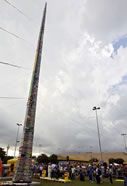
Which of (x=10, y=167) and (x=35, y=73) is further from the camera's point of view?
(x=10, y=167)

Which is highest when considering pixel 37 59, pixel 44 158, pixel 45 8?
pixel 45 8

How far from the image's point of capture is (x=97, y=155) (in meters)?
83.3

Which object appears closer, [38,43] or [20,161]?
[20,161]

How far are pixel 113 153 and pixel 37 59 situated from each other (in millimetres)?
80995

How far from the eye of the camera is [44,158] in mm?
85438

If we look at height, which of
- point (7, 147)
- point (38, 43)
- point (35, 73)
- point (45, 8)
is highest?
point (45, 8)

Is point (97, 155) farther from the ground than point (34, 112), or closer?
closer

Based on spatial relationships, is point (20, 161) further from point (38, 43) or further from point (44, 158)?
point (44, 158)

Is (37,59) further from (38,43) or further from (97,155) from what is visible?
(97,155)

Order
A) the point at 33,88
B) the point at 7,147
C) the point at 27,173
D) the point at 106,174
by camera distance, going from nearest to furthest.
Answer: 1. the point at 27,173
2. the point at 33,88
3. the point at 106,174
4. the point at 7,147

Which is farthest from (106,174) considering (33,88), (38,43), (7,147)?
(7,147)

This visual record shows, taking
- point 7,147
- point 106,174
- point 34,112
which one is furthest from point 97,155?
point 34,112

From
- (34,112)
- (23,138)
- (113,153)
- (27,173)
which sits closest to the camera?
(27,173)

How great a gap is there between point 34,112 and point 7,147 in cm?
7255
